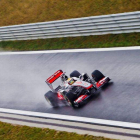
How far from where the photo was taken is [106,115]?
1312 centimetres

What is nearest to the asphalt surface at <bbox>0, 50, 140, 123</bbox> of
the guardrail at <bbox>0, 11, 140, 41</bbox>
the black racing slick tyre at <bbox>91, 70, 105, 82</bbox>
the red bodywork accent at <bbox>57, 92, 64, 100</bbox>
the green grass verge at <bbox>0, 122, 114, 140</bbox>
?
the red bodywork accent at <bbox>57, 92, 64, 100</bbox>

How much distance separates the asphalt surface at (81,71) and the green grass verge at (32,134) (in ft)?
4.34

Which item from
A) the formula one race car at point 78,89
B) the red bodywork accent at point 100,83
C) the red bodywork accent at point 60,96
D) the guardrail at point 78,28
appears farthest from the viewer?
the guardrail at point 78,28

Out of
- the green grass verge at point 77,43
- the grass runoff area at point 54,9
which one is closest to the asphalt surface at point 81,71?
the green grass verge at point 77,43

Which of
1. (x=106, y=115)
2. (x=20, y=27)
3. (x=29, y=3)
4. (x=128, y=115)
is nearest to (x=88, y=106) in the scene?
(x=106, y=115)

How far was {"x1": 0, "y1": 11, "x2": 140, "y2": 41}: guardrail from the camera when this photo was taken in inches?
696

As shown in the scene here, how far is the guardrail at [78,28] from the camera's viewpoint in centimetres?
1767

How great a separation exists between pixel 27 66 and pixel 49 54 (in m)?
1.47

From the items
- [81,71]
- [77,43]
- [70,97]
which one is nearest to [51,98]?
[70,97]

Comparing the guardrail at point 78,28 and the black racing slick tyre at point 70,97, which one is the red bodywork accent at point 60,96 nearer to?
the black racing slick tyre at point 70,97

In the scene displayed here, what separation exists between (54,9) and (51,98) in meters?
10.7

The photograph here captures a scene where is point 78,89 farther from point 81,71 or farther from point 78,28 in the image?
point 78,28

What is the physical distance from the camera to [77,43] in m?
20.0

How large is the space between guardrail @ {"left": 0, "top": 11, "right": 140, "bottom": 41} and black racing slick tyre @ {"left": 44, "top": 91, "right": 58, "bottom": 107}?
5.41 m
